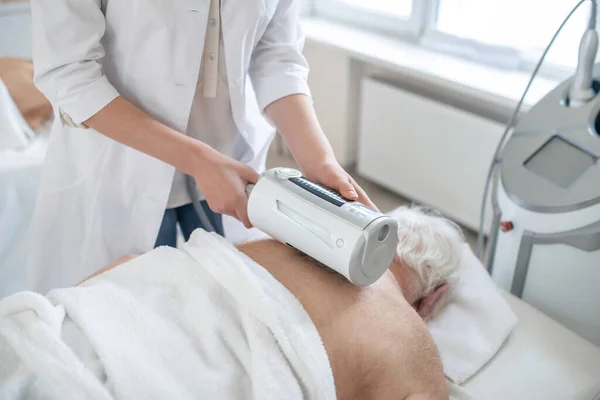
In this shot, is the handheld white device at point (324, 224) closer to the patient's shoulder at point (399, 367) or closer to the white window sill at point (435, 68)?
the patient's shoulder at point (399, 367)

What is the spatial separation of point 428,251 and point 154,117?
667 mm

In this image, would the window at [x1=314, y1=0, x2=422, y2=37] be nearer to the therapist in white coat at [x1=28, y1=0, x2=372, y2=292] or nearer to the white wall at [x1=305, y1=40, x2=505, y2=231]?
the white wall at [x1=305, y1=40, x2=505, y2=231]

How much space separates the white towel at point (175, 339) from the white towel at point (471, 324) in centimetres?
44

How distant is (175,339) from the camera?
88 cm

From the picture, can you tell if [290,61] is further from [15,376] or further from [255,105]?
[15,376]

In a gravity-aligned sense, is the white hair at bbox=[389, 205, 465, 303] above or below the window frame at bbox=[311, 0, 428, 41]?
below

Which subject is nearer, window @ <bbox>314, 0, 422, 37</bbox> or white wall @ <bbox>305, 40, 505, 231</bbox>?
white wall @ <bbox>305, 40, 505, 231</bbox>

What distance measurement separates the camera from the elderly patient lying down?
2.75 ft

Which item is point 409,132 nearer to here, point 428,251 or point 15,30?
point 428,251

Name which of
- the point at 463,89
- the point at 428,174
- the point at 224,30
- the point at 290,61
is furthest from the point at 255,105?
the point at 428,174

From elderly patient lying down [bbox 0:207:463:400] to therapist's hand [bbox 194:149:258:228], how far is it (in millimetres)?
74

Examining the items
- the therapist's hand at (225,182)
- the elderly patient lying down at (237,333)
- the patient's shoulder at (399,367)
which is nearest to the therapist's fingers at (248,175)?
the therapist's hand at (225,182)

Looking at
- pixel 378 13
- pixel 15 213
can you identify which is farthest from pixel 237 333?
pixel 378 13

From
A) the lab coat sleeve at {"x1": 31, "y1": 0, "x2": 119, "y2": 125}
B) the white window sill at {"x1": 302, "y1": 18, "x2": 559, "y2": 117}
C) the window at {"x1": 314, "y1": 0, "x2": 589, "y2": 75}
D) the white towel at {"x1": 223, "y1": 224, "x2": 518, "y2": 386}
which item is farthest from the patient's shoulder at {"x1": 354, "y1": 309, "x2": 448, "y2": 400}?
the window at {"x1": 314, "y1": 0, "x2": 589, "y2": 75}
